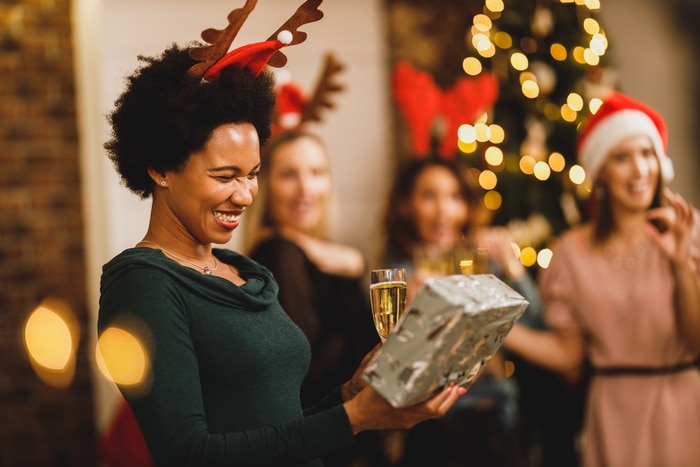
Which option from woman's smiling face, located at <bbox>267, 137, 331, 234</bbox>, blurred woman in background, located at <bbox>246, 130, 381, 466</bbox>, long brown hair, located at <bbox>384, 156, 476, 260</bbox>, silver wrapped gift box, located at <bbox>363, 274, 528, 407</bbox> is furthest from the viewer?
long brown hair, located at <bbox>384, 156, 476, 260</bbox>

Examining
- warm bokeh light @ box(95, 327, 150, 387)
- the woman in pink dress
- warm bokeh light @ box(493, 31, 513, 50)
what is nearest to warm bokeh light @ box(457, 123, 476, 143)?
warm bokeh light @ box(493, 31, 513, 50)

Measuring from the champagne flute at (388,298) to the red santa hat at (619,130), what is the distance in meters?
1.16

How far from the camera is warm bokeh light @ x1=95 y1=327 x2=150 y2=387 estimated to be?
1.15 m

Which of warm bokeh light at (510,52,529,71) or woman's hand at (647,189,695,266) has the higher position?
warm bokeh light at (510,52,529,71)

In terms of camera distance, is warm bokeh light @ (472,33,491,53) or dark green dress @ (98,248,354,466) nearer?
dark green dress @ (98,248,354,466)

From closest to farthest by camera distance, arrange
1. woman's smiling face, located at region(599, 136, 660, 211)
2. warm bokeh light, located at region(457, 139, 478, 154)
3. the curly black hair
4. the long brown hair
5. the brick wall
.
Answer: the curly black hair → woman's smiling face, located at region(599, 136, 660, 211) → the long brown hair → warm bokeh light, located at region(457, 139, 478, 154) → the brick wall

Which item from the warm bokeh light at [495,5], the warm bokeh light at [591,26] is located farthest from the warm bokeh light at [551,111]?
the warm bokeh light at [495,5]

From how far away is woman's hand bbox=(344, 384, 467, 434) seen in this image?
119 cm

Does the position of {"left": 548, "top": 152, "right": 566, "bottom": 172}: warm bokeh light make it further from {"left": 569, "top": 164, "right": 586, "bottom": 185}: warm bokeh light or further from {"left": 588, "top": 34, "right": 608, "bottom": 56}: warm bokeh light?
{"left": 588, "top": 34, "right": 608, "bottom": 56}: warm bokeh light

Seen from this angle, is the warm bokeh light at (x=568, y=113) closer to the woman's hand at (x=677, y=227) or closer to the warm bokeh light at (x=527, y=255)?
the warm bokeh light at (x=527, y=255)

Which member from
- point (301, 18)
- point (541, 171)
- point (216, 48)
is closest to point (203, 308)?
point (216, 48)

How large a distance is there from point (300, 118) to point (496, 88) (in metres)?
0.96

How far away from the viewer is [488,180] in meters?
3.28

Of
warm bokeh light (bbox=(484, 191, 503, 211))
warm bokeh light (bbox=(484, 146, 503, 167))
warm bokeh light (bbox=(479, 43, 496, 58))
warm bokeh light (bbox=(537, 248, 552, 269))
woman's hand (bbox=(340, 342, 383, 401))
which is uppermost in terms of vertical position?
warm bokeh light (bbox=(479, 43, 496, 58))
